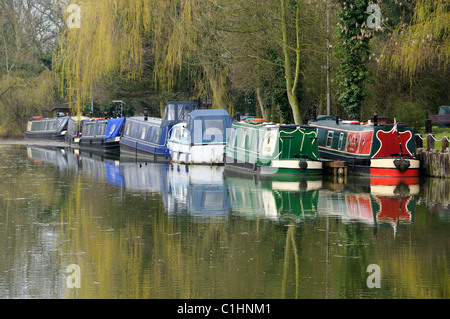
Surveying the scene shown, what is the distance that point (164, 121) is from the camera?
135 ft

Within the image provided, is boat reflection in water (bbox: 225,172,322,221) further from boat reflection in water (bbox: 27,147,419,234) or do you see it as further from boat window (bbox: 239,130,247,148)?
boat window (bbox: 239,130,247,148)

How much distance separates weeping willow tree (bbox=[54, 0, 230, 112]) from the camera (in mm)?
38031

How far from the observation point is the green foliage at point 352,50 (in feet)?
109

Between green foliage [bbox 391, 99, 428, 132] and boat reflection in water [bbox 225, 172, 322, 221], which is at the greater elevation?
green foliage [bbox 391, 99, 428, 132]

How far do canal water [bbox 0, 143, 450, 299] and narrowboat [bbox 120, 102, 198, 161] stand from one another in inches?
513

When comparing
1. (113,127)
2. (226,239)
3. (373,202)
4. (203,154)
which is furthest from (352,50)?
(226,239)

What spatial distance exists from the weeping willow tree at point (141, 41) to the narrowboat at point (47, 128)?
804 inches

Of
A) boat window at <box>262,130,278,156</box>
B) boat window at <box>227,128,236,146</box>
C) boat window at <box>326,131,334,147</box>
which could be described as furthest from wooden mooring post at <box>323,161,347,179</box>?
boat window at <box>227,128,236,146</box>

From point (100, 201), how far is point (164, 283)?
11.0 m

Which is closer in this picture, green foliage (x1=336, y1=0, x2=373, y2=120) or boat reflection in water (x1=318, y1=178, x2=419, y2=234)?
boat reflection in water (x1=318, y1=178, x2=419, y2=234)

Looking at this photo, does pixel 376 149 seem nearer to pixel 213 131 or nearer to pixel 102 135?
pixel 213 131

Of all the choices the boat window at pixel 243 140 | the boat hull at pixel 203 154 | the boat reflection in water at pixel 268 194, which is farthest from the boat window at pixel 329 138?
the boat hull at pixel 203 154

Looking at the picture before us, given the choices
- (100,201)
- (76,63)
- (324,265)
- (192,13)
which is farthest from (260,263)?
(76,63)
